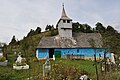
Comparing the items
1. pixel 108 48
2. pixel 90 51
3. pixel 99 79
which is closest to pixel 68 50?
pixel 90 51

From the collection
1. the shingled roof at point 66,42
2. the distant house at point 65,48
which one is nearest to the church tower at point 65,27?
the distant house at point 65,48

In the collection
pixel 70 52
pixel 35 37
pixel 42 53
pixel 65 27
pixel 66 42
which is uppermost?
pixel 35 37

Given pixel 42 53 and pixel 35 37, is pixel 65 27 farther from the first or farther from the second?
pixel 35 37

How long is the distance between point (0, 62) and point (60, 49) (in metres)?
12.3

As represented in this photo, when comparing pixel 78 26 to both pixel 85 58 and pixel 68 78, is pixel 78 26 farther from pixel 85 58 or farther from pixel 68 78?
pixel 68 78

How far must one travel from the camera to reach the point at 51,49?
112 ft

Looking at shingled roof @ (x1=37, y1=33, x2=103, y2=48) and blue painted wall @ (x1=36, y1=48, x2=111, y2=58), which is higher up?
shingled roof @ (x1=37, y1=33, x2=103, y2=48)

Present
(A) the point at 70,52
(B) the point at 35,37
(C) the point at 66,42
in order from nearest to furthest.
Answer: (A) the point at 70,52 < (C) the point at 66,42 < (B) the point at 35,37

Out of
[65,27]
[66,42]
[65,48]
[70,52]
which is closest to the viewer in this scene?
[65,48]

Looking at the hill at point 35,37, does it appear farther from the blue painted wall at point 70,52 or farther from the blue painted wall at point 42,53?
the blue painted wall at point 70,52

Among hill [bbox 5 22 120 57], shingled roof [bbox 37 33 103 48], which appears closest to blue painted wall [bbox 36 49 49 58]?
shingled roof [bbox 37 33 103 48]

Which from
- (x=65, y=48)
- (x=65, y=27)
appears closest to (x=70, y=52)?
(x=65, y=48)

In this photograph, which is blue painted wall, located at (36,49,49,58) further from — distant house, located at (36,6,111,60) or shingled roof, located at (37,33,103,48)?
shingled roof, located at (37,33,103,48)

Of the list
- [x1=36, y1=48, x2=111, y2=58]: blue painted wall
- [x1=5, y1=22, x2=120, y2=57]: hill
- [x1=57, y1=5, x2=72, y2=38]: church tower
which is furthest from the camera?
[x1=5, y1=22, x2=120, y2=57]: hill
